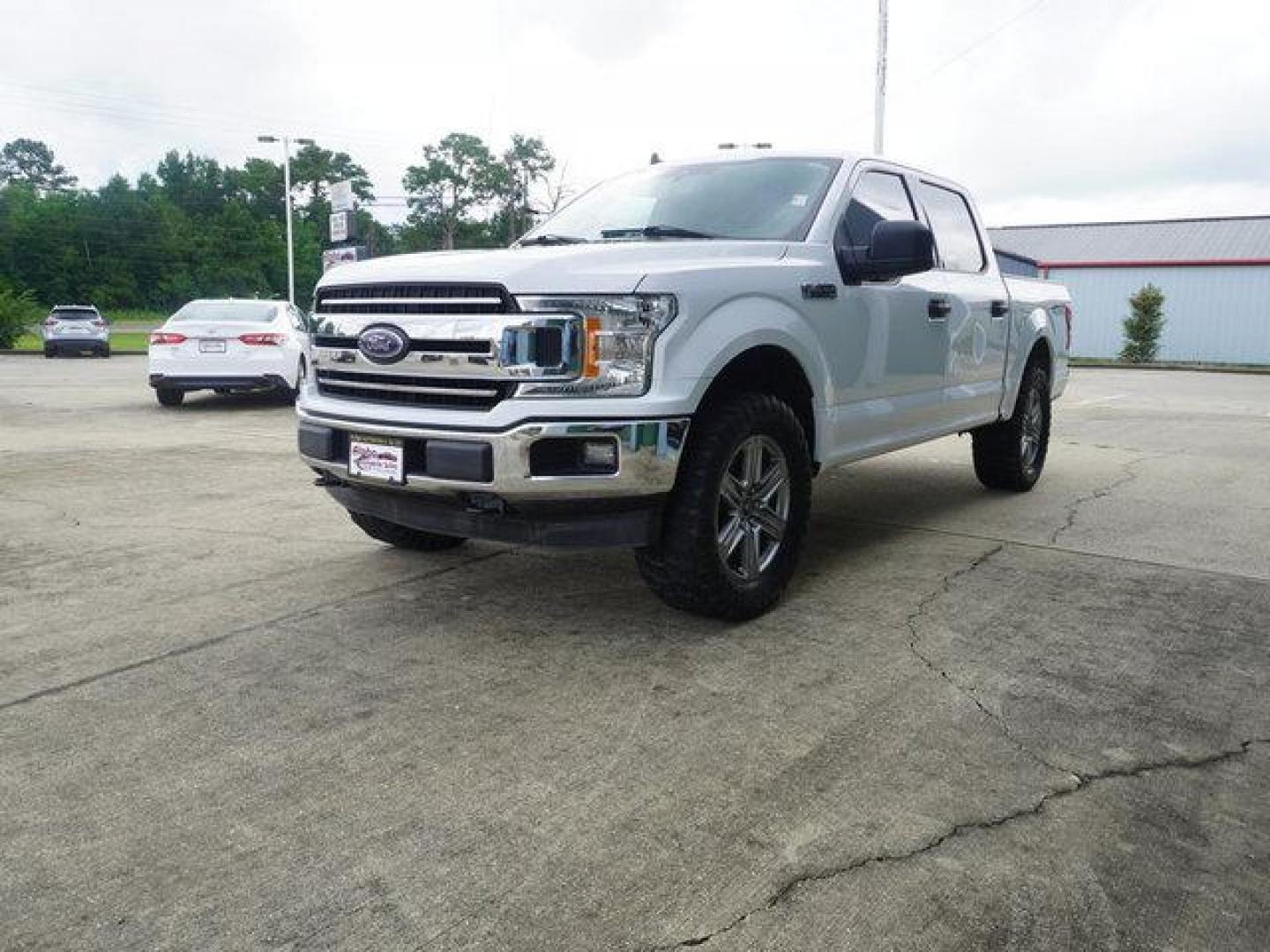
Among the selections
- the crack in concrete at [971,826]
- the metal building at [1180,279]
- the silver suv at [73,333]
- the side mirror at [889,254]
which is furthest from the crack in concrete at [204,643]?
the metal building at [1180,279]

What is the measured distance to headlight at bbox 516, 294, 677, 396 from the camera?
3.46 meters

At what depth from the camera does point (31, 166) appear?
12669cm

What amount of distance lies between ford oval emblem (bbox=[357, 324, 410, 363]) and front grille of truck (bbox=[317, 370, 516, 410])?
0.25 feet

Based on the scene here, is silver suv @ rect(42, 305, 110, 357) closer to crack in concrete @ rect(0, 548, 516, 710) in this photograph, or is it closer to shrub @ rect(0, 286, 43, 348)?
shrub @ rect(0, 286, 43, 348)

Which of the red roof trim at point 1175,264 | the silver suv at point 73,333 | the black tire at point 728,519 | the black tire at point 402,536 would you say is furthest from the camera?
the red roof trim at point 1175,264

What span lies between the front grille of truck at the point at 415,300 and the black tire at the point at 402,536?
44.4 inches

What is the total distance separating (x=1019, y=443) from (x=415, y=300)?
4.61 metres

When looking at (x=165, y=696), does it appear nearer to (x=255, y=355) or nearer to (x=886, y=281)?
(x=886, y=281)

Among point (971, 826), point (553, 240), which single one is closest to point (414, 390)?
point (553, 240)

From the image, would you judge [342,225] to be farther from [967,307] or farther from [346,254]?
[967,307]

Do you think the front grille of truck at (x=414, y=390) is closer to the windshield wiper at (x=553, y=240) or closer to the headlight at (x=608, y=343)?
the headlight at (x=608, y=343)

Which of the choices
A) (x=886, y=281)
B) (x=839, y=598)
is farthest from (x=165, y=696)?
(x=886, y=281)

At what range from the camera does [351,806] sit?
2594 millimetres

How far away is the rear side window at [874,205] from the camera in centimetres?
475
